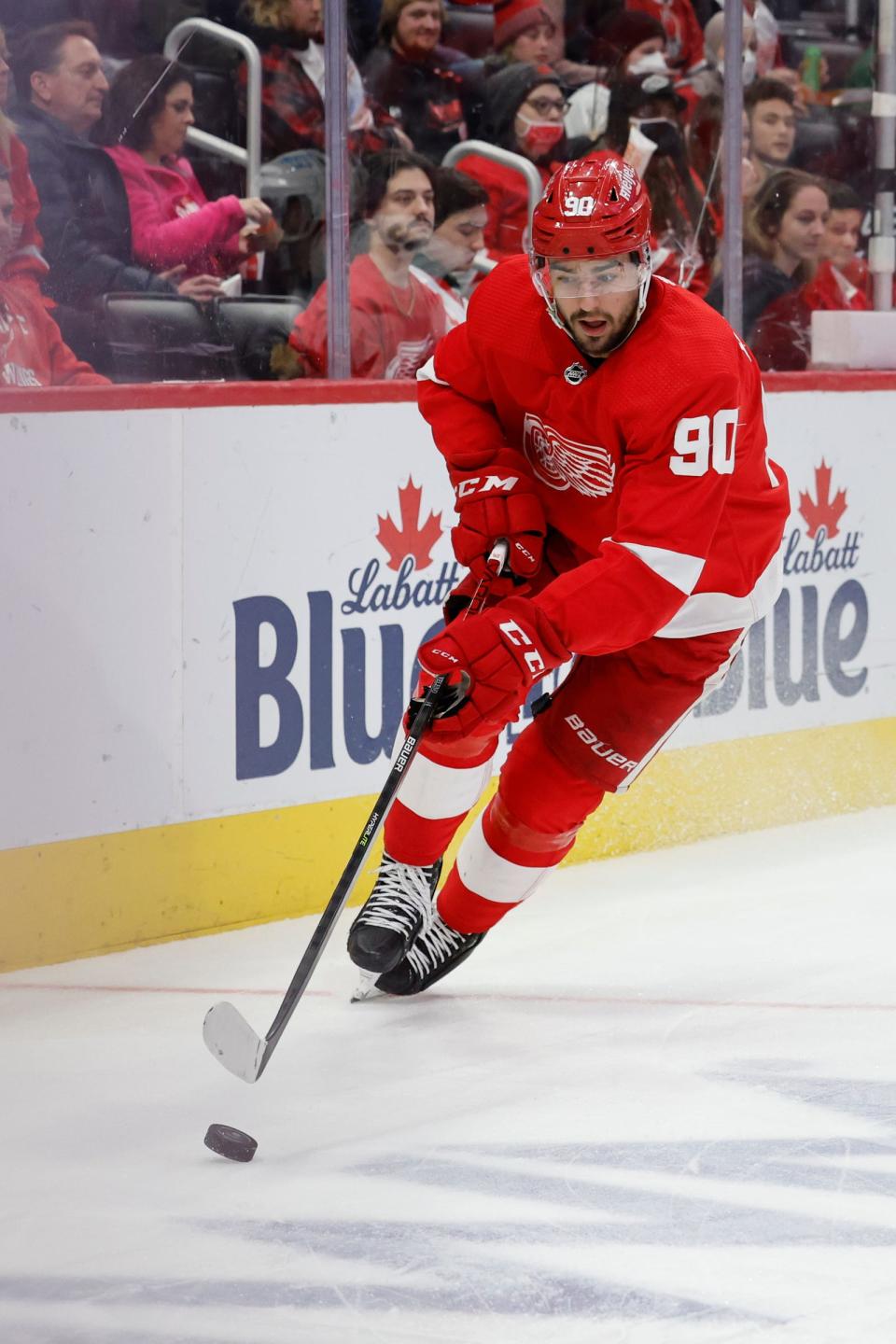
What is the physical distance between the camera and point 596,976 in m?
3.13

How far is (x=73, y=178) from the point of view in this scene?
3236 mm

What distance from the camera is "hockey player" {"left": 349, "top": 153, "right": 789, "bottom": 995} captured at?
250cm

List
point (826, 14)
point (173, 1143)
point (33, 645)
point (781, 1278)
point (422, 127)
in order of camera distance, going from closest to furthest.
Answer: point (781, 1278)
point (173, 1143)
point (33, 645)
point (422, 127)
point (826, 14)

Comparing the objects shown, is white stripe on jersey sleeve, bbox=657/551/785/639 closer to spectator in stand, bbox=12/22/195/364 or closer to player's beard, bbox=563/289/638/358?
player's beard, bbox=563/289/638/358

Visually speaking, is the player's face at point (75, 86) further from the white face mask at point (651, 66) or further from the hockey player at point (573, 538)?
the white face mask at point (651, 66)

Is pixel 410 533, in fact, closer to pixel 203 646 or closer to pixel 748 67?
pixel 203 646

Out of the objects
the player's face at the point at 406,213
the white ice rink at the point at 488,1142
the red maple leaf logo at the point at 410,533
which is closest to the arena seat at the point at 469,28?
the player's face at the point at 406,213

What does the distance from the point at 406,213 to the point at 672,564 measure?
1586mm

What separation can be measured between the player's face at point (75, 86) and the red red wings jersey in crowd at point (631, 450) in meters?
0.78

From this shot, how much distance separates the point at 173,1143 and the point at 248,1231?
31 centimetres

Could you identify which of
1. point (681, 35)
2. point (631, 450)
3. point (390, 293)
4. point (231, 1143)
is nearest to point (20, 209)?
point (390, 293)

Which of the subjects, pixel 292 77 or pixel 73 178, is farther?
pixel 292 77

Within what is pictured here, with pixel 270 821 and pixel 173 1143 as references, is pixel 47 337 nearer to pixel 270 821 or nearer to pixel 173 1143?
pixel 270 821

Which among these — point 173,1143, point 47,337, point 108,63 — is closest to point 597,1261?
point 173,1143
